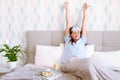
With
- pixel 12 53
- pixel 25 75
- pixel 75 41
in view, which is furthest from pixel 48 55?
pixel 25 75

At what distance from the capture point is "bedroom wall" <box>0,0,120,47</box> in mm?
3117

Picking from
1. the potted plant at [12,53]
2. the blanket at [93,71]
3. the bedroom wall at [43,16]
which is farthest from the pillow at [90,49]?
the potted plant at [12,53]

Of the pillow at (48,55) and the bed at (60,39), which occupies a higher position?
the bed at (60,39)

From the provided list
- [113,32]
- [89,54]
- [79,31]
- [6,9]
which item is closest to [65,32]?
[79,31]

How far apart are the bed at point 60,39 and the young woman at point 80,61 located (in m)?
0.15

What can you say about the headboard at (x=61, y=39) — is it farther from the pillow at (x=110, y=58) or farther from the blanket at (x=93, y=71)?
the blanket at (x=93, y=71)

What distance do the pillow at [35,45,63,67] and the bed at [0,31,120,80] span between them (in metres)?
0.14

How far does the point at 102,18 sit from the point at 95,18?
10 centimetres

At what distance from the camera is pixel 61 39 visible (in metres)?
3.17

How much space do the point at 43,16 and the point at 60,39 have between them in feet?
1.46

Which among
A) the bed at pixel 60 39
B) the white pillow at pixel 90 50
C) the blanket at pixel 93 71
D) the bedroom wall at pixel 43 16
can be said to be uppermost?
the bedroom wall at pixel 43 16

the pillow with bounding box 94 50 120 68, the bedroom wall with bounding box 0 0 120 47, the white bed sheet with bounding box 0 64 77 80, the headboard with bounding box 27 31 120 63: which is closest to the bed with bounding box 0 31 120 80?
the headboard with bounding box 27 31 120 63

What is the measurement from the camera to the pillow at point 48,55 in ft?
9.85

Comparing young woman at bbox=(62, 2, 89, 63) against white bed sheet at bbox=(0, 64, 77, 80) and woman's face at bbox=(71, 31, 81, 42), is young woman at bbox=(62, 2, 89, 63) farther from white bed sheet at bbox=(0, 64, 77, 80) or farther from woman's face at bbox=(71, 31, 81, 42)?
white bed sheet at bbox=(0, 64, 77, 80)
